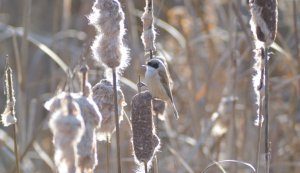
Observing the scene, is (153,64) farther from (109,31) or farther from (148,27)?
(109,31)

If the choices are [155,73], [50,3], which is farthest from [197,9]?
[50,3]

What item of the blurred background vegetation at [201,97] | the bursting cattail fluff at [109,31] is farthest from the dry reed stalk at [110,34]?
the blurred background vegetation at [201,97]

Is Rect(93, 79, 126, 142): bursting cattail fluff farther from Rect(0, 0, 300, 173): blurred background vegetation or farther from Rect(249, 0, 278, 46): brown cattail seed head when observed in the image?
Rect(0, 0, 300, 173): blurred background vegetation

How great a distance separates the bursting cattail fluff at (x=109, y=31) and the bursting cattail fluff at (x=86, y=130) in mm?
138

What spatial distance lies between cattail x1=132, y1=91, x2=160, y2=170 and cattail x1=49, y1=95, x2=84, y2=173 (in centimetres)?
24

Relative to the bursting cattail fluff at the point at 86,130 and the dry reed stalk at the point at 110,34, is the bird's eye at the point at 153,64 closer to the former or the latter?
the dry reed stalk at the point at 110,34

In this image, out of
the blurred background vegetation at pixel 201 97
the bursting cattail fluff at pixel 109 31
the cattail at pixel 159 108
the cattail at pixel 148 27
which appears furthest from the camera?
the blurred background vegetation at pixel 201 97

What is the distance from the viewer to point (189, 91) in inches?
83.0

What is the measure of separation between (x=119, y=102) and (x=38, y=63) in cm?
171

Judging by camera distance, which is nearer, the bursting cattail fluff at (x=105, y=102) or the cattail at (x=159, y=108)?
the bursting cattail fluff at (x=105, y=102)

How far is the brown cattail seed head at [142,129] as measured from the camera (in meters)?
0.92

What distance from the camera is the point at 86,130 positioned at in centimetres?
73

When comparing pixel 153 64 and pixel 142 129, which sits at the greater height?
pixel 153 64

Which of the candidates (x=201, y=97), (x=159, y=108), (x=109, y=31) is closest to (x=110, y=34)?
(x=109, y=31)
